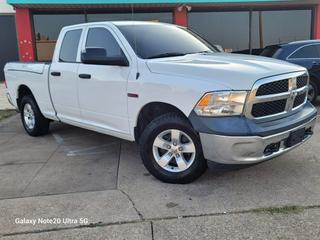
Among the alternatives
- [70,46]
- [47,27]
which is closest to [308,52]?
[70,46]

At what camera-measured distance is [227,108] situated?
3961 millimetres

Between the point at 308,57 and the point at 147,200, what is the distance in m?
7.13

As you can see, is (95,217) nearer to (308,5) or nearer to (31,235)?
(31,235)

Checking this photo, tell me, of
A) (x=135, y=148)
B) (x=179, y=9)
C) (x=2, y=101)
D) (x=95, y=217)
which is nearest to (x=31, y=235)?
(x=95, y=217)

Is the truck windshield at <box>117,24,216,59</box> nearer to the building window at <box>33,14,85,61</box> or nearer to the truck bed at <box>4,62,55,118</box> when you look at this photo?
the truck bed at <box>4,62,55,118</box>

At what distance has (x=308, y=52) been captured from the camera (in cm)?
976

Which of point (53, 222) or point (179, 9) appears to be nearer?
point (53, 222)

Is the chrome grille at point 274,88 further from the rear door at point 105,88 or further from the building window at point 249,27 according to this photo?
the building window at point 249,27

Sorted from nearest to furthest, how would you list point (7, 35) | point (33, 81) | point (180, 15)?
point (33, 81) → point (180, 15) → point (7, 35)

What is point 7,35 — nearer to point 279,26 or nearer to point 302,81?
point 279,26

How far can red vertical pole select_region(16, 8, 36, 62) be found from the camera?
1557cm

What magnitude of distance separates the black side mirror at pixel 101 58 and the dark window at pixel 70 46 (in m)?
1.00

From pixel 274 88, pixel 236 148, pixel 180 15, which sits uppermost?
pixel 180 15

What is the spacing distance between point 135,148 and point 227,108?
2547 millimetres
